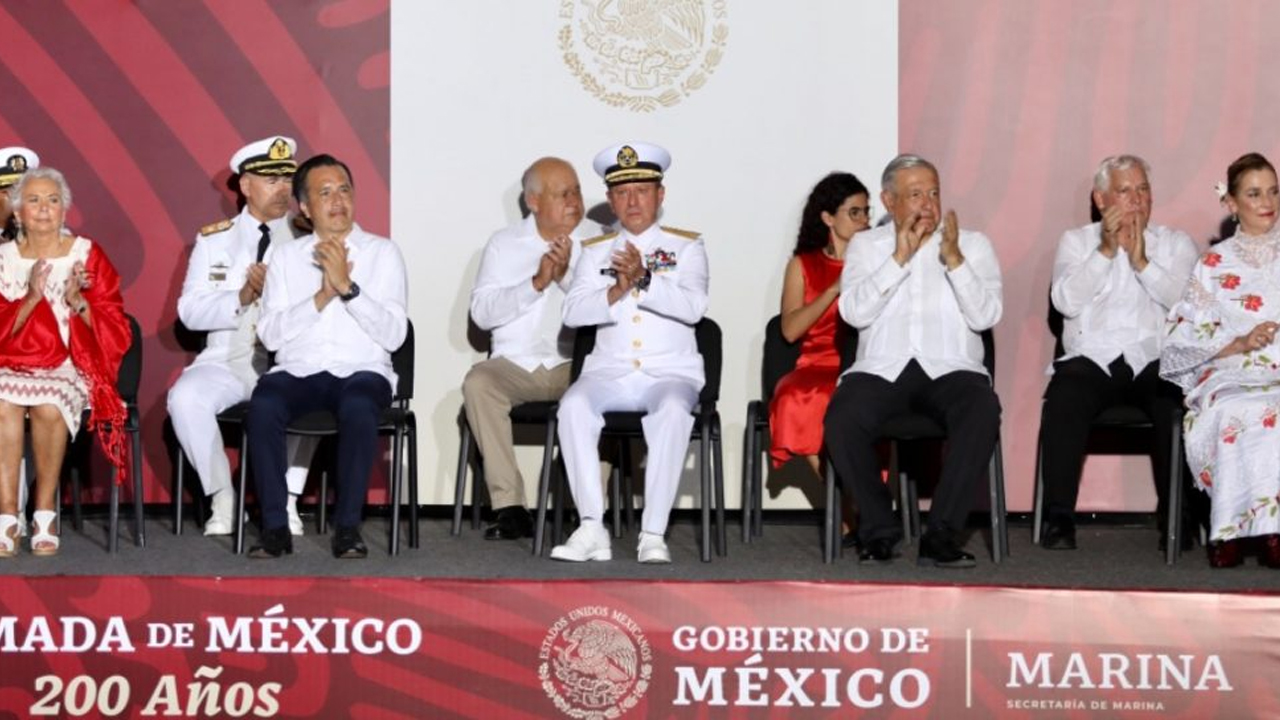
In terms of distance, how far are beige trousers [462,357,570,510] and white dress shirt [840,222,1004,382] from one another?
1189 millimetres

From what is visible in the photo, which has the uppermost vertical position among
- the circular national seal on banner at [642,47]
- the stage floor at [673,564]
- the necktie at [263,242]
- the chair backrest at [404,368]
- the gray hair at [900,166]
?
the circular national seal on banner at [642,47]

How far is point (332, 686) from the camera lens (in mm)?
4711

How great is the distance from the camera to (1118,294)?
631cm

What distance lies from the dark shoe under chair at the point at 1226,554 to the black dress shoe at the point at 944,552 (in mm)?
739

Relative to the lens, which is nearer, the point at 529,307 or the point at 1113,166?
the point at 1113,166

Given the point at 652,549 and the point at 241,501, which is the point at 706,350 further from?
the point at 241,501

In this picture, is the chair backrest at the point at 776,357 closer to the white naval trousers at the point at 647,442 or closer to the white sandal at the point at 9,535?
the white naval trousers at the point at 647,442

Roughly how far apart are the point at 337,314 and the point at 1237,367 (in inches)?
113

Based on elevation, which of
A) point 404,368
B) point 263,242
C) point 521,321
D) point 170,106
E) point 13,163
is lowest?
point 404,368

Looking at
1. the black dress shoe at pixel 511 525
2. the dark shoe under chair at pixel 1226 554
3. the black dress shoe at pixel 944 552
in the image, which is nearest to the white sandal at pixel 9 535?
the black dress shoe at pixel 511 525

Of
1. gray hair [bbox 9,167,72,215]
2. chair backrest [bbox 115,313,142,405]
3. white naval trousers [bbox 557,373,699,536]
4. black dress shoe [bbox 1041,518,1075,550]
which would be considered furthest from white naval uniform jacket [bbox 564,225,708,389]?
gray hair [bbox 9,167,72,215]

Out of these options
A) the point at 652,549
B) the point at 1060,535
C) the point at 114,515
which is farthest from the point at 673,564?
the point at 114,515

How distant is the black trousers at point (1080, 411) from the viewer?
19.9 ft

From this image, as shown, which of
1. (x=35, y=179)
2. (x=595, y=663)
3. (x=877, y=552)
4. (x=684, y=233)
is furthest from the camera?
(x=684, y=233)
